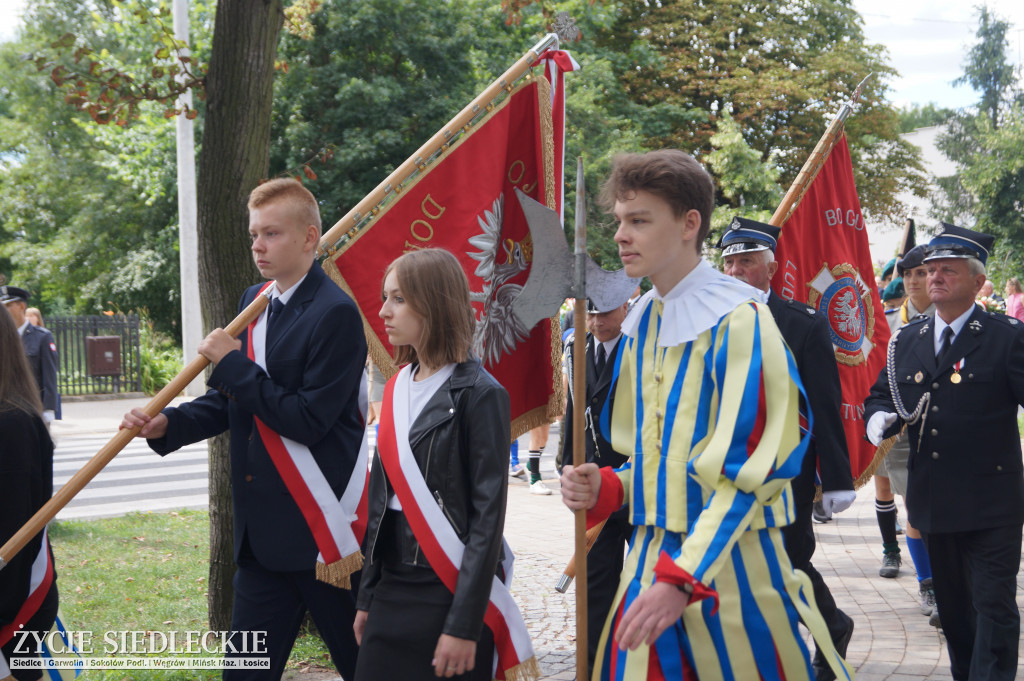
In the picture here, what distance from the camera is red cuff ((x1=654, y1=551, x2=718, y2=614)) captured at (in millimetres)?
2240

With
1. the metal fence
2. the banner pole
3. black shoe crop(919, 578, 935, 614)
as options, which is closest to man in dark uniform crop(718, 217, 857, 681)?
the banner pole

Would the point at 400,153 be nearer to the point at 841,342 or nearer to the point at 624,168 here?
the point at 841,342

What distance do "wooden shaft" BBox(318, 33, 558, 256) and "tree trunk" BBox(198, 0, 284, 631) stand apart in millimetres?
929

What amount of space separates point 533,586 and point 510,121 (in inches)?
131

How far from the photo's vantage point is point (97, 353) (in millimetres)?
23047

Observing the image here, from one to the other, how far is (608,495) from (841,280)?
3772 millimetres

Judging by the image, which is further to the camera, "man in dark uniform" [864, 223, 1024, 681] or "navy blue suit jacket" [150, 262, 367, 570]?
"man in dark uniform" [864, 223, 1024, 681]

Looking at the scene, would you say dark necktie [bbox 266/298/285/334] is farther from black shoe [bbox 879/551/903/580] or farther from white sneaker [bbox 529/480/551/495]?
white sneaker [bbox 529/480/551/495]

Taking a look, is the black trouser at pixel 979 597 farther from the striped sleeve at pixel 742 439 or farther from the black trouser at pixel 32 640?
the black trouser at pixel 32 640

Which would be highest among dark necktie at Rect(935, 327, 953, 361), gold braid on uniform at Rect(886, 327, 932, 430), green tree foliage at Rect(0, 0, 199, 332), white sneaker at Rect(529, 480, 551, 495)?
green tree foliage at Rect(0, 0, 199, 332)

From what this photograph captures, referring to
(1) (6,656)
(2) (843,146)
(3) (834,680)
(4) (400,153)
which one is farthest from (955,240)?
(4) (400,153)

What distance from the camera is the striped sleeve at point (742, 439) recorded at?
2.29 metres

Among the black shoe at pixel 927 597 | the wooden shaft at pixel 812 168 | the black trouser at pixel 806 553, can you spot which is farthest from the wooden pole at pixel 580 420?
the black shoe at pixel 927 597

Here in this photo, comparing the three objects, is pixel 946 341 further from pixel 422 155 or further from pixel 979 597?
pixel 422 155
